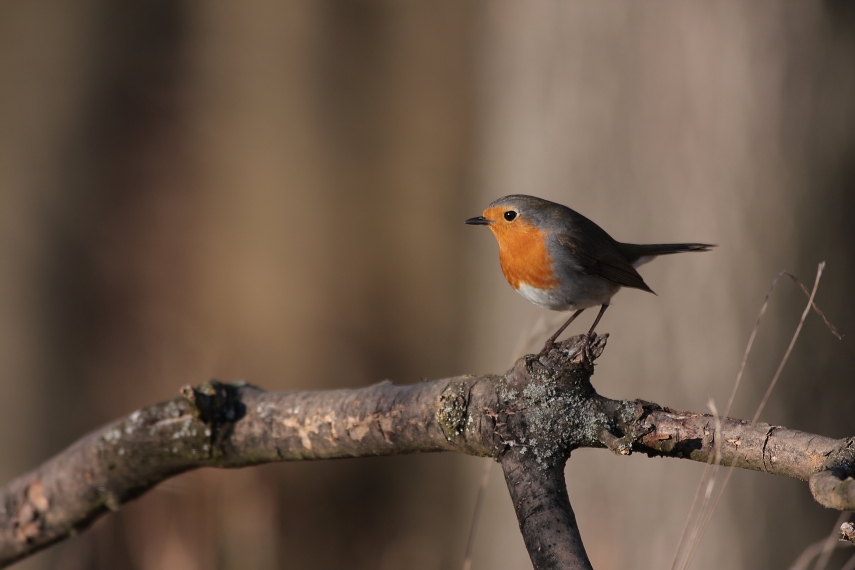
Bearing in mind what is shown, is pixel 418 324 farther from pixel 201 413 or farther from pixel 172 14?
pixel 201 413

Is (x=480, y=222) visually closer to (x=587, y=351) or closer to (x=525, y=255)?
(x=525, y=255)

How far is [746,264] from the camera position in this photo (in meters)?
2.99

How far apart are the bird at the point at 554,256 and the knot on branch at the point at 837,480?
0.92 m

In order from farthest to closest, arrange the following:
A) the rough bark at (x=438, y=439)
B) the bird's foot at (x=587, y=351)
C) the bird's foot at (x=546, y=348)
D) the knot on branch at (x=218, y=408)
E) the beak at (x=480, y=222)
Result: 1. the beak at (x=480, y=222)
2. the knot on branch at (x=218, y=408)
3. the bird's foot at (x=546, y=348)
4. the bird's foot at (x=587, y=351)
5. the rough bark at (x=438, y=439)

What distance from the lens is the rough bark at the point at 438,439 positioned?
128cm

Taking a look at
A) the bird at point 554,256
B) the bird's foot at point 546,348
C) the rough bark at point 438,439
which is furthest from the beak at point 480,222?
the rough bark at point 438,439

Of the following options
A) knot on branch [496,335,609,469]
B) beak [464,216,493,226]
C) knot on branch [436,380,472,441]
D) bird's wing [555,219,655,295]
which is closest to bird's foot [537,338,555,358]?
knot on branch [496,335,609,469]

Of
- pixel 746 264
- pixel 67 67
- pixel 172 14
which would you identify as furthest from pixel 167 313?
pixel 746 264

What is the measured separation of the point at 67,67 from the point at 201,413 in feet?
14.9

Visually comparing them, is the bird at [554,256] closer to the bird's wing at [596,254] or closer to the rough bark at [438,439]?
the bird's wing at [596,254]

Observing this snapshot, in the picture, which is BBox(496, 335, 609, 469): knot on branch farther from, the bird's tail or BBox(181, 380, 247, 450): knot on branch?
the bird's tail

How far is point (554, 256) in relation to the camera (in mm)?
2074

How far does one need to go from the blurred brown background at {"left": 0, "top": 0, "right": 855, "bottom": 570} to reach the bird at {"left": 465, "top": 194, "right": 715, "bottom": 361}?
5.7 inches

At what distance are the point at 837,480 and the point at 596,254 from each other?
116cm
